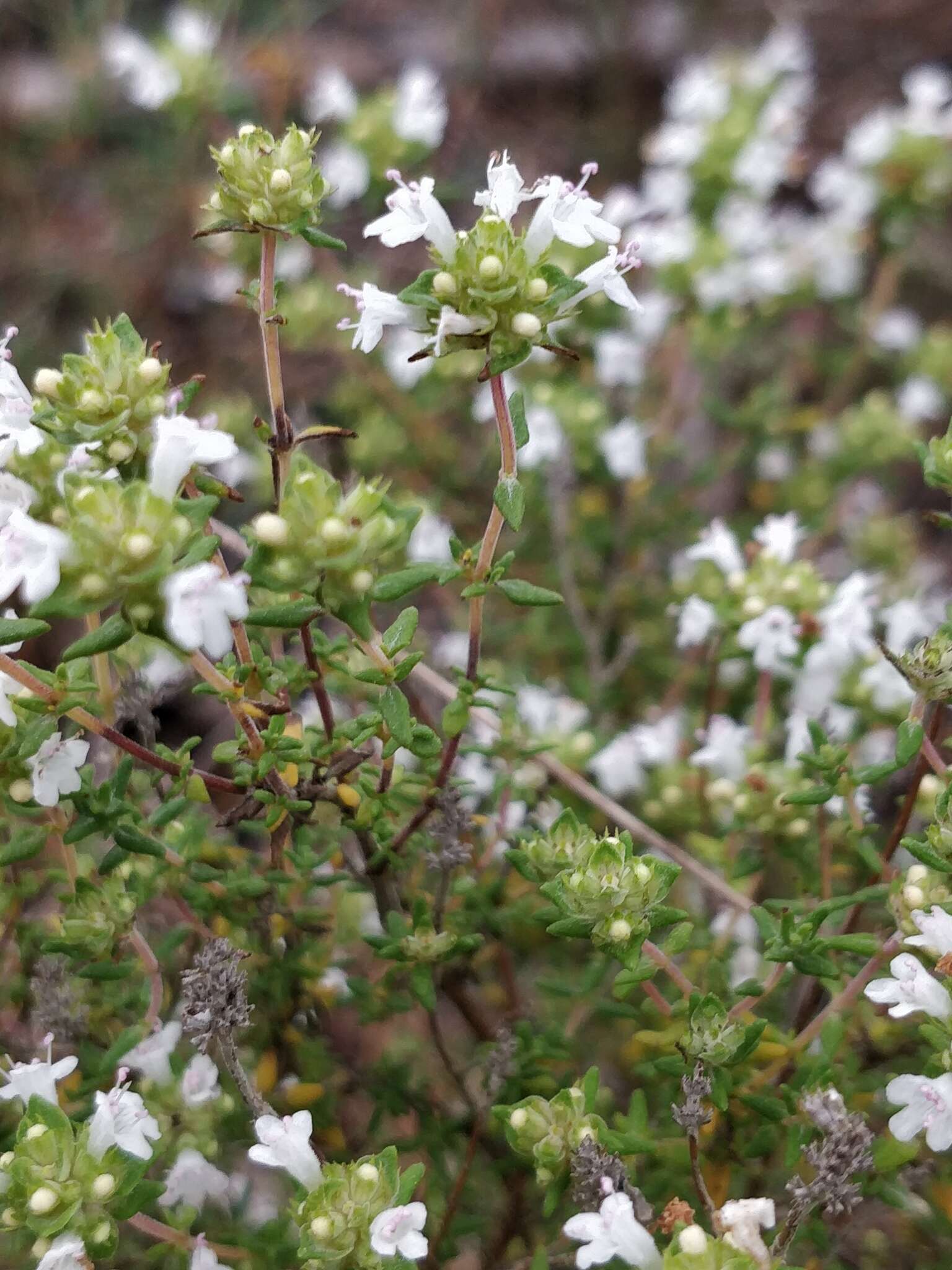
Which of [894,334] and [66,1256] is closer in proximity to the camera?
[66,1256]

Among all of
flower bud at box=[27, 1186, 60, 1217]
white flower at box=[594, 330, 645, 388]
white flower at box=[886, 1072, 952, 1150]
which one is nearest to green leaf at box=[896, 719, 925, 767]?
white flower at box=[886, 1072, 952, 1150]

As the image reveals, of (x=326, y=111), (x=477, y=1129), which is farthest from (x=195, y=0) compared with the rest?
(x=477, y=1129)

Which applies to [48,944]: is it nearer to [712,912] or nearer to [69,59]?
[712,912]

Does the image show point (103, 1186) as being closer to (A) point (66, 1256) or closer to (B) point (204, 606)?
(A) point (66, 1256)

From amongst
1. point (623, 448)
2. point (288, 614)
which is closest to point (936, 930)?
point (288, 614)

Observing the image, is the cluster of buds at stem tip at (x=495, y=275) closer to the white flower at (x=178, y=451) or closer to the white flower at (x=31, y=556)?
the white flower at (x=178, y=451)

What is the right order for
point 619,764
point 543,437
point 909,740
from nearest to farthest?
point 909,740 < point 619,764 < point 543,437
